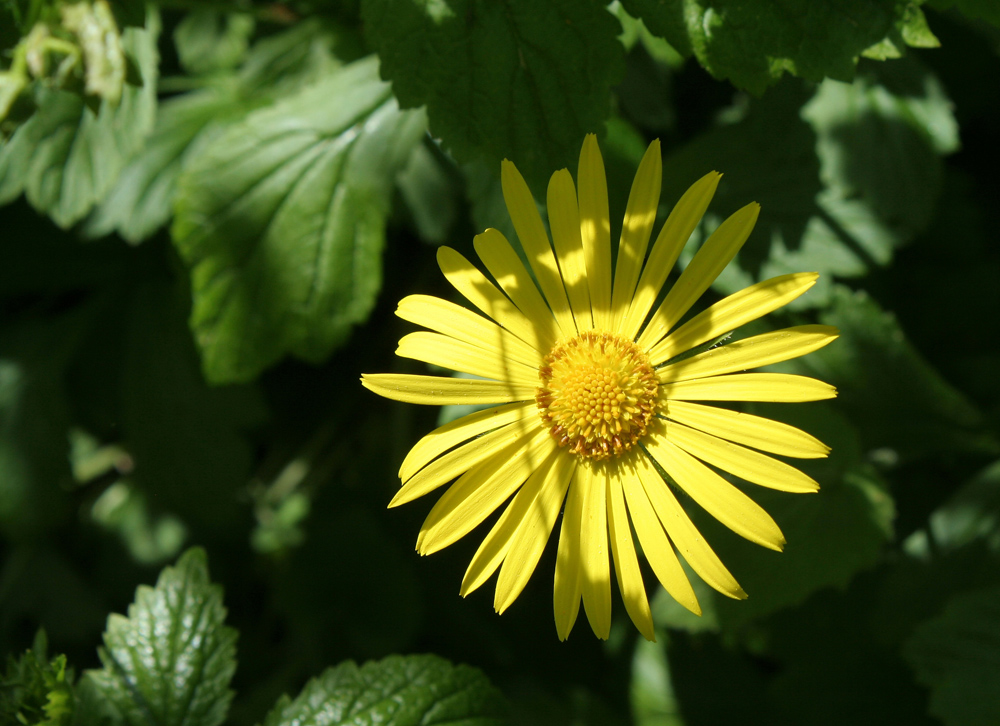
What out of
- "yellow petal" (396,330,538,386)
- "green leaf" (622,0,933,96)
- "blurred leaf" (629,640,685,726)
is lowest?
"blurred leaf" (629,640,685,726)

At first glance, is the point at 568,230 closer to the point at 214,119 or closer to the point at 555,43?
the point at 555,43

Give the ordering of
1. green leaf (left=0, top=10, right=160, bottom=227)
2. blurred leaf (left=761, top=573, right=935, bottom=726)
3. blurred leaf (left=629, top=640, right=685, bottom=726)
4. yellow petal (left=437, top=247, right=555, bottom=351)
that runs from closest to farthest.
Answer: yellow petal (left=437, top=247, right=555, bottom=351), green leaf (left=0, top=10, right=160, bottom=227), blurred leaf (left=761, top=573, right=935, bottom=726), blurred leaf (left=629, top=640, right=685, bottom=726)

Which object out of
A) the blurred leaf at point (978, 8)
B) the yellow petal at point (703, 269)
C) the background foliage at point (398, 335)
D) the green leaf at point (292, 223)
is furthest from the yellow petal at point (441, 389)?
the blurred leaf at point (978, 8)

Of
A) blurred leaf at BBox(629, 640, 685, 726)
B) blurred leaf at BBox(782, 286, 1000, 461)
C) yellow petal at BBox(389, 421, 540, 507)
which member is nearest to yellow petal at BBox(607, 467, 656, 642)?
yellow petal at BBox(389, 421, 540, 507)

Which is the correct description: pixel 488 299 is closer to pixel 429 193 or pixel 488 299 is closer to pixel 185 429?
pixel 429 193

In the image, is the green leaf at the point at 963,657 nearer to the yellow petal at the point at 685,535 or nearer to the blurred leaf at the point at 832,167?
the yellow petal at the point at 685,535

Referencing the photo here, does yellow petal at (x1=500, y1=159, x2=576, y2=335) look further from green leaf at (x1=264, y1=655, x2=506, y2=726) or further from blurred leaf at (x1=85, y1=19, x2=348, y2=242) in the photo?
blurred leaf at (x1=85, y1=19, x2=348, y2=242)

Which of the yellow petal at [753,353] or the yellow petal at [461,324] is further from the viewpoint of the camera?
the yellow petal at [461,324]
